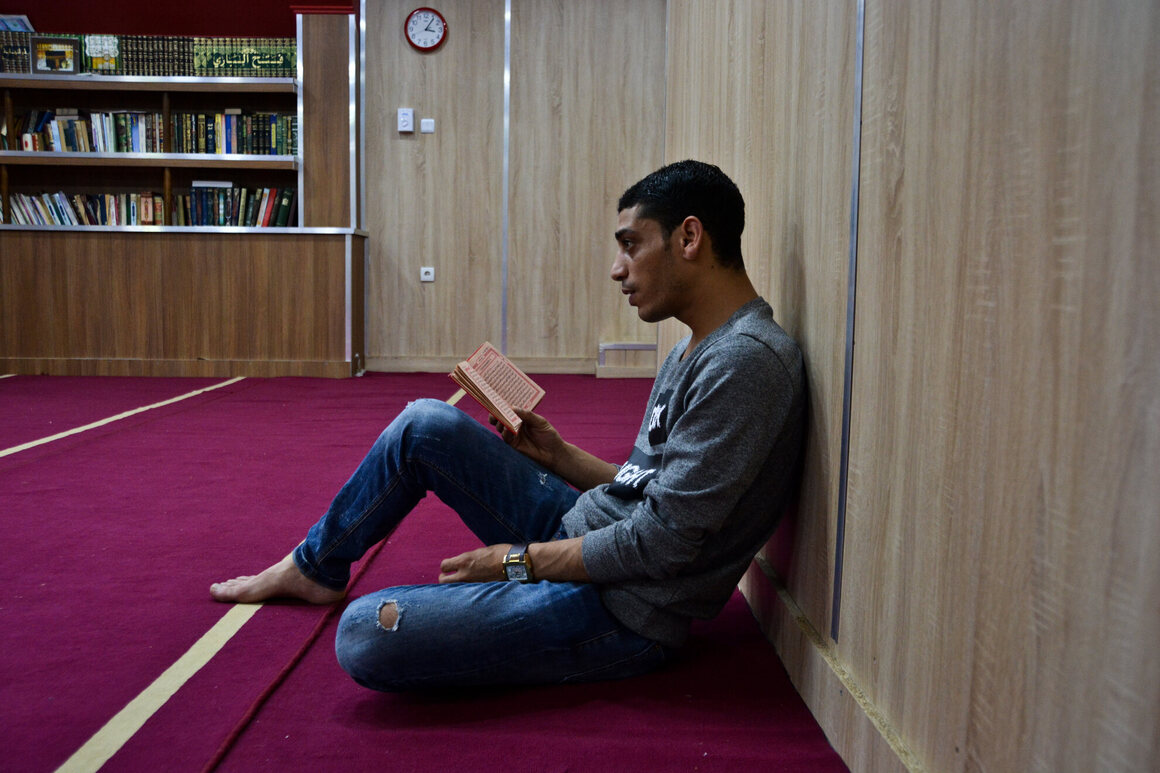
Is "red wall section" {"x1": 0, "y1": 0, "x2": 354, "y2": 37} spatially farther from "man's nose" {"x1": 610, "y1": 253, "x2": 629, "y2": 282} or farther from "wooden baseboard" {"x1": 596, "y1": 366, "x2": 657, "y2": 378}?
"man's nose" {"x1": 610, "y1": 253, "x2": 629, "y2": 282}

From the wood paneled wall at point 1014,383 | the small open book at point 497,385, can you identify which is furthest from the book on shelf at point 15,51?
the wood paneled wall at point 1014,383

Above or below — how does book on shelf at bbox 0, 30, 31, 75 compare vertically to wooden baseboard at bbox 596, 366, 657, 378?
above

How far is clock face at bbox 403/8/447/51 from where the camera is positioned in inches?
232

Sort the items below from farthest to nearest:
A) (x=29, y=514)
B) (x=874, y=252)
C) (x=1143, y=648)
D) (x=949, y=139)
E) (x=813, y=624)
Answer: (x=29, y=514) → (x=813, y=624) → (x=874, y=252) → (x=949, y=139) → (x=1143, y=648)

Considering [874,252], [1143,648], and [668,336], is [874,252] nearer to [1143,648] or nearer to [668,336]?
[1143,648]

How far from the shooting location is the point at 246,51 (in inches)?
219


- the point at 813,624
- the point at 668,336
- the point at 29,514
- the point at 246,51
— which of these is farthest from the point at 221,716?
the point at 246,51

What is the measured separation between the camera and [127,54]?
18.1 ft


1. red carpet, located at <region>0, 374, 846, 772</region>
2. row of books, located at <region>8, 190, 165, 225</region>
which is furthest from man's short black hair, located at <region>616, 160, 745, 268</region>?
row of books, located at <region>8, 190, 165, 225</region>

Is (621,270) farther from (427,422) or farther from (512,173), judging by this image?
(512,173)

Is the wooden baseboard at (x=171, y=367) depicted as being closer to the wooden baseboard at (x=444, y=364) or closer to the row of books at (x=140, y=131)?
the wooden baseboard at (x=444, y=364)

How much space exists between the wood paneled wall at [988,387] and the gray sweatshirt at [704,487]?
3.0 inches

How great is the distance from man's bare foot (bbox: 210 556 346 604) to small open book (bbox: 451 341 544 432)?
46 cm

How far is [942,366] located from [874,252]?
270 millimetres
